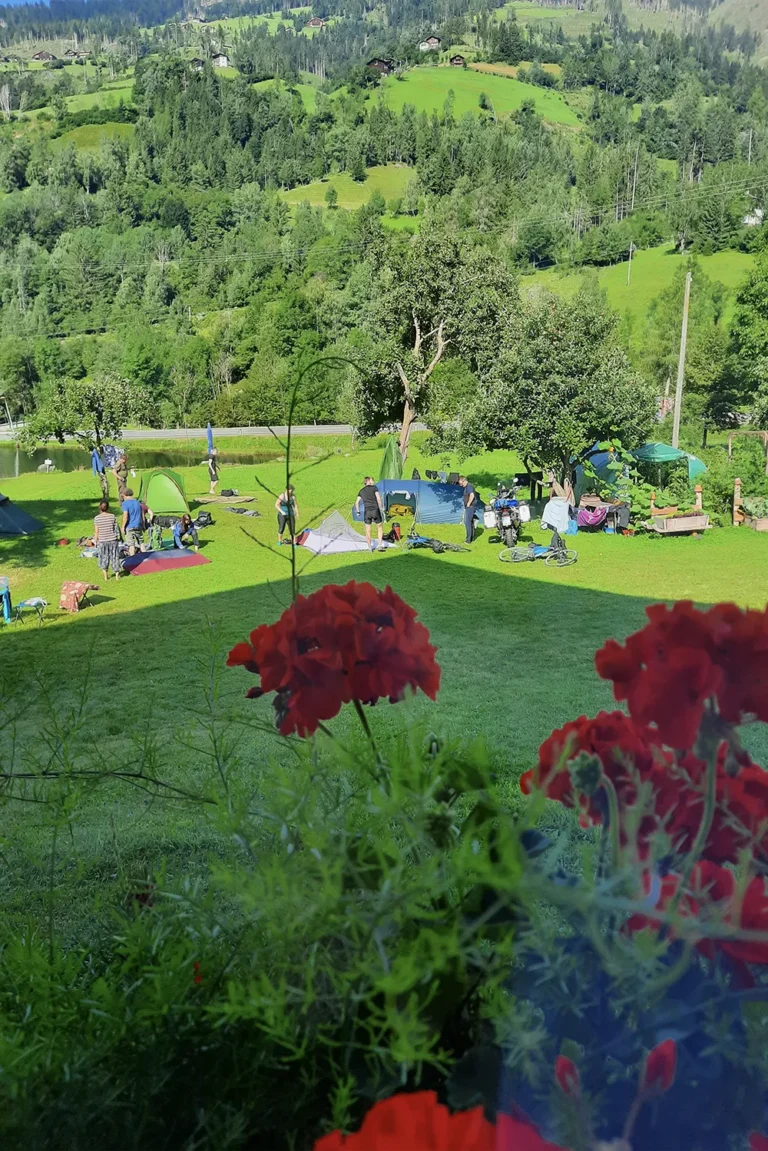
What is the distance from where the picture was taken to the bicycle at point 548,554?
28.2 feet

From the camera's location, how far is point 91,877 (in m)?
1.96

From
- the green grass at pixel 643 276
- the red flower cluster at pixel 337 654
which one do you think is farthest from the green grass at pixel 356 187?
the red flower cluster at pixel 337 654

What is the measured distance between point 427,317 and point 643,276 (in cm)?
3026

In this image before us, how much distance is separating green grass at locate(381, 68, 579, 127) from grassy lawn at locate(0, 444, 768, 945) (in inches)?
3094

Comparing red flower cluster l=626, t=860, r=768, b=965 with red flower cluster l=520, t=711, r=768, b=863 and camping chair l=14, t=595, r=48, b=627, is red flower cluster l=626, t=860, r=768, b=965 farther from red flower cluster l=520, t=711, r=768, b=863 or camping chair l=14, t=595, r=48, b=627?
camping chair l=14, t=595, r=48, b=627

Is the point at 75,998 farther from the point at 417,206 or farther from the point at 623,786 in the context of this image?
the point at 417,206

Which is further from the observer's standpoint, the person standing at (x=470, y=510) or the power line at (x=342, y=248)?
the power line at (x=342, y=248)

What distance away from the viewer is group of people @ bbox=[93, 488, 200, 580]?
8336mm

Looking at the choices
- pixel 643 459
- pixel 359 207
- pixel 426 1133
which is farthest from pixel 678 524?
pixel 359 207

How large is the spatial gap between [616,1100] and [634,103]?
9931cm

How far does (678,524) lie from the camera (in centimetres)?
990

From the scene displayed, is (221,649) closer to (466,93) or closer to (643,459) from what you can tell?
(643,459)

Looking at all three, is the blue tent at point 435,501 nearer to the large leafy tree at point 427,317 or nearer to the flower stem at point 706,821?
the large leafy tree at point 427,317

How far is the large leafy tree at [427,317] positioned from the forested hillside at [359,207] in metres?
0.04
